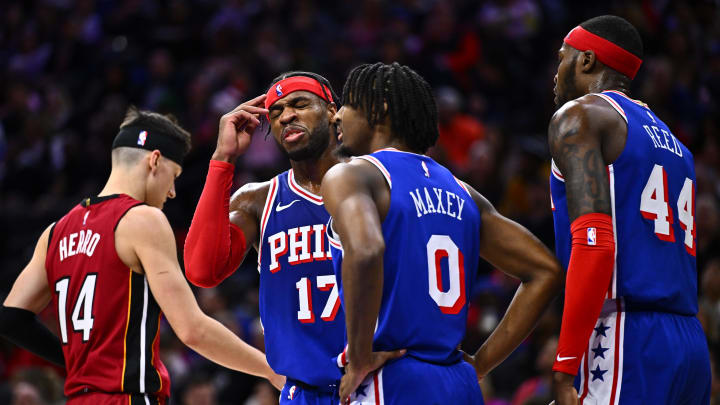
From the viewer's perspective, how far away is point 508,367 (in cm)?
790

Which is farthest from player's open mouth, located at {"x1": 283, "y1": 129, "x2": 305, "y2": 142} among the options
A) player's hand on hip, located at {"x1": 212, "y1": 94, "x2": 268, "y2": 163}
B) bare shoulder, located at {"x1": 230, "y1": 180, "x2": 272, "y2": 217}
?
bare shoulder, located at {"x1": 230, "y1": 180, "x2": 272, "y2": 217}

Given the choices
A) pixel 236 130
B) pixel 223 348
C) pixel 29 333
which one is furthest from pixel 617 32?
pixel 29 333

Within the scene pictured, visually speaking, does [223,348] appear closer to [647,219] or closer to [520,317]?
[520,317]

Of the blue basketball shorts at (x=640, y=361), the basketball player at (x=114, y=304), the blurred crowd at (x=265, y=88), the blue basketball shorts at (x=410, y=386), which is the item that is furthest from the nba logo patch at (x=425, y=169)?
the blurred crowd at (x=265, y=88)

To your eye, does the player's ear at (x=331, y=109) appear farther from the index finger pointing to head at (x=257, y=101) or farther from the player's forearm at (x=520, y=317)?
the player's forearm at (x=520, y=317)

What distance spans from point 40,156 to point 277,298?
9396mm

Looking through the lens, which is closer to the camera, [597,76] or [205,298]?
[597,76]

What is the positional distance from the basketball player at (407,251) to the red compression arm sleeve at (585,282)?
0.99 feet

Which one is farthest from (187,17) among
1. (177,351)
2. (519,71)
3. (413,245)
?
(413,245)

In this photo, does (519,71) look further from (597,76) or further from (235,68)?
(597,76)

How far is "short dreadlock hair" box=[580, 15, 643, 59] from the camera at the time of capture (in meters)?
3.76

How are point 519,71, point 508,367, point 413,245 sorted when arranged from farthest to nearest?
point 519,71
point 508,367
point 413,245

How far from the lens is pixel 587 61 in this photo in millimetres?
3799

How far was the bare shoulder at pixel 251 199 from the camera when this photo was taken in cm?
441
